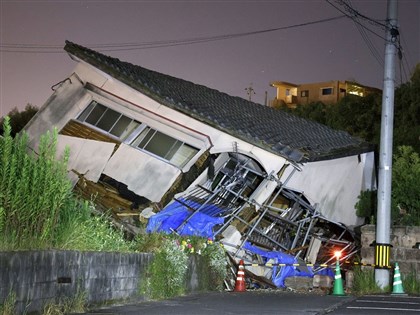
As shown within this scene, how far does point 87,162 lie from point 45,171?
1262cm

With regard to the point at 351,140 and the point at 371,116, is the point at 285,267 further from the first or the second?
the point at 371,116

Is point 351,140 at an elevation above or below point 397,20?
below

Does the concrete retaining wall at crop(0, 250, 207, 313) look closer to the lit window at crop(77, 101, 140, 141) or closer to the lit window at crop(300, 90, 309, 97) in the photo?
the lit window at crop(77, 101, 140, 141)

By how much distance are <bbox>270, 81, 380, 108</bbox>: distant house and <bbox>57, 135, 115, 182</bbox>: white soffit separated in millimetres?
63345

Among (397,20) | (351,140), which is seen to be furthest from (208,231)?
(351,140)

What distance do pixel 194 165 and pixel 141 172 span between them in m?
1.75

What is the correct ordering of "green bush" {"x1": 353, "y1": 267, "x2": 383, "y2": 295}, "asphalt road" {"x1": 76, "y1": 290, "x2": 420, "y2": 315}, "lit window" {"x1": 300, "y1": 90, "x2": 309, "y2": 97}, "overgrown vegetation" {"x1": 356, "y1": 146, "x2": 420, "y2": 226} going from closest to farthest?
"asphalt road" {"x1": 76, "y1": 290, "x2": 420, "y2": 315}
"green bush" {"x1": 353, "y1": 267, "x2": 383, "y2": 295}
"overgrown vegetation" {"x1": 356, "y1": 146, "x2": 420, "y2": 226}
"lit window" {"x1": 300, "y1": 90, "x2": 309, "y2": 97}

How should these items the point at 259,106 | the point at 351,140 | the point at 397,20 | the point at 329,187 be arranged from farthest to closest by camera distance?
the point at 259,106, the point at 351,140, the point at 329,187, the point at 397,20

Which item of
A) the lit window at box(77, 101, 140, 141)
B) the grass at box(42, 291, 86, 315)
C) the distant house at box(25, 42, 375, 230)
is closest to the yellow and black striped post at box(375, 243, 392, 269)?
the distant house at box(25, 42, 375, 230)

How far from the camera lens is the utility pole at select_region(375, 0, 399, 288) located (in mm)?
19328

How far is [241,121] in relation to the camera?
24.0 metres

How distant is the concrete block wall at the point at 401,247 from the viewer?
20.2 meters

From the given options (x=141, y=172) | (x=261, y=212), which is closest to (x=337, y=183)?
(x=261, y=212)

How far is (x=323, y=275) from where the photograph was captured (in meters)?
21.9
